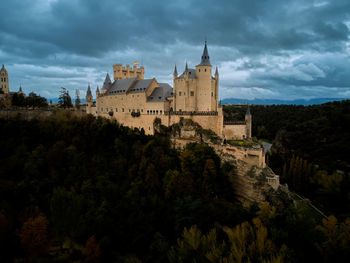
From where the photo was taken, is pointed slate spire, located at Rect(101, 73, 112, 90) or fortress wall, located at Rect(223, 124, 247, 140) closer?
fortress wall, located at Rect(223, 124, 247, 140)

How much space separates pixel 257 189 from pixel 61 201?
2332 centimetres

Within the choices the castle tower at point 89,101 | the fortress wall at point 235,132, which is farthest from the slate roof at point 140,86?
the fortress wall at point 235,132

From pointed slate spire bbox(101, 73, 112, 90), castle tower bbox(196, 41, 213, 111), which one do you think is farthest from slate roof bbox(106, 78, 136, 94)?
castle tower bbox(196, 41, 213, 111)

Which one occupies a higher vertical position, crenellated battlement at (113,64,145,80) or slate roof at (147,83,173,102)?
crenellated battlement at (113,64,145,80)

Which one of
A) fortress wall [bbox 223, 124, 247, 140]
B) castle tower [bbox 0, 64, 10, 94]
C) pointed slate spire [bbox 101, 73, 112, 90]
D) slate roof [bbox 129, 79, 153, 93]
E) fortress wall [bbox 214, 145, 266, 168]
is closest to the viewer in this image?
fortress wall [bbox 214, 145, 266, 168]

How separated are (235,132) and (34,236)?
2759 cm

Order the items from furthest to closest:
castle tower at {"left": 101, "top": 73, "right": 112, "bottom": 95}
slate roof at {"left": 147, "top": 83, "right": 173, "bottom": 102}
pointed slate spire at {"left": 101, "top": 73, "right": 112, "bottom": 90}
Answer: pointed slate spire at {"left": 101, "top": 73, "right": 112, "bottom": 90} → castle tower at {"left": 101, "top": 73, "right": 112, "bottom": 95} → slate roof at {"left": 147, "top": 83, "right": 173, "bottom": 102}

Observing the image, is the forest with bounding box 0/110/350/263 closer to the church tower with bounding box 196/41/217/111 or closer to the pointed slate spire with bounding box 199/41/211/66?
the church tower with bounding box 196/41/217/111

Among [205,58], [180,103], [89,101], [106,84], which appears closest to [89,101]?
[89,101]

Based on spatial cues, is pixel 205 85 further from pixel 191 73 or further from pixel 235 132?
pixel 235 132

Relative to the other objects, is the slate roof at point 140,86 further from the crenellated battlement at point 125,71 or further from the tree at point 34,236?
the tree at point 34,236

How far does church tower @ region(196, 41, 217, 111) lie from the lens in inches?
1339

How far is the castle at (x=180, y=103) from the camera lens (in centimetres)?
3381

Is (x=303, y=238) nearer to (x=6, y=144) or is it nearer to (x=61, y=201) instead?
(x=61, y=201)
